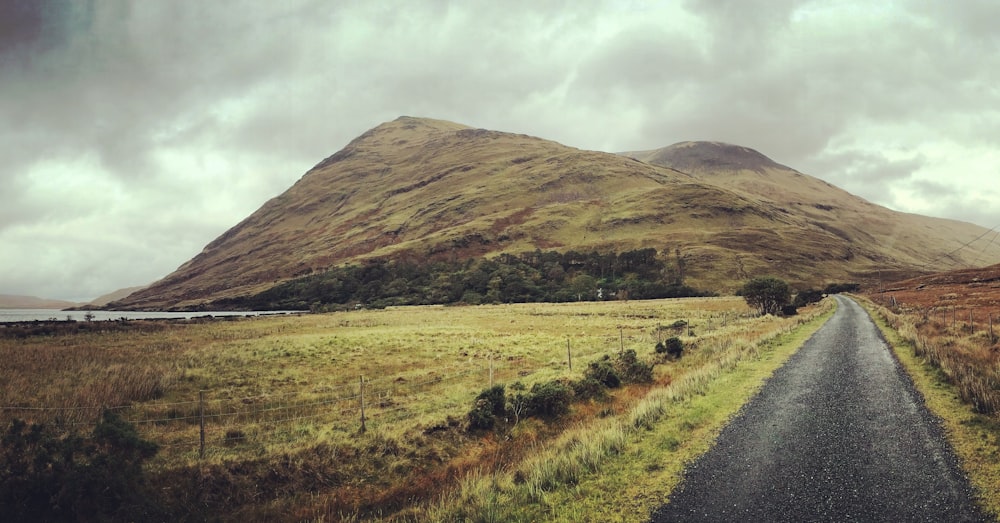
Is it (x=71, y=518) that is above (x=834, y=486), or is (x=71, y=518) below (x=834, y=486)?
below

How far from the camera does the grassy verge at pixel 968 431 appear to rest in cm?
925

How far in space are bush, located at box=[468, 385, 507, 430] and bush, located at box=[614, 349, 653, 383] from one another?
8.35m

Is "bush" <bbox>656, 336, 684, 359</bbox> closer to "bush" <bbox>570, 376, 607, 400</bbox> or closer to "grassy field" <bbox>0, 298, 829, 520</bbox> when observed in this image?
"grassy field" <bbox>0, 298, 829, 520</bbox>

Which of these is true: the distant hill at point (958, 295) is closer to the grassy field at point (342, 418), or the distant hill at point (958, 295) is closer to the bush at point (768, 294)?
the bush at point (768, 294)

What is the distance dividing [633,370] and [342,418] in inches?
625

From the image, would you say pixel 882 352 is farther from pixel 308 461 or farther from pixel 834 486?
pixel 308 461

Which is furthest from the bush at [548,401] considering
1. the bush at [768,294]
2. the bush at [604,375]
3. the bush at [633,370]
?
the bush at [768,294]

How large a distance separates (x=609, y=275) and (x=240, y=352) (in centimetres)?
16009

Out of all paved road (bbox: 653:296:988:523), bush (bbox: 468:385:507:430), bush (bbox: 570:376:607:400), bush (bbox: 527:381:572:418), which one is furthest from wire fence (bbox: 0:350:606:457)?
paved road (bbox: 653:296:988:523)

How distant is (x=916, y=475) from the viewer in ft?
32.9

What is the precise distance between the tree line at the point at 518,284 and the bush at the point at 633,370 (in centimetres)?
11629

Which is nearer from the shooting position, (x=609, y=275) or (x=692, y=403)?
(x=692, y=403)

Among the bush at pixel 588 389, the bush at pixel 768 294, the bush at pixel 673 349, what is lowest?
the bush at pixel 588 389

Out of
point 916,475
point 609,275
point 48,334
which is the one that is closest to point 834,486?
point 916,475
